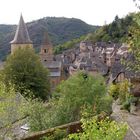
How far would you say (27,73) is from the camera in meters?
44.3

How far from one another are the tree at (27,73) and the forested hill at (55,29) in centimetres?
9559

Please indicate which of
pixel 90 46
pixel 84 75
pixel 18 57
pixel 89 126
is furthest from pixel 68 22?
pixel 89 126

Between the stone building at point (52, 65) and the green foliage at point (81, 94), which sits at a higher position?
the green foliage at point (81, 94)

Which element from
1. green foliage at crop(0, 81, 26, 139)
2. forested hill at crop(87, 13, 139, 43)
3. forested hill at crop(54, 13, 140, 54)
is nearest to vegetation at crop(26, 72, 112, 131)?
green foliage at crop(0, 81, 26, 139)

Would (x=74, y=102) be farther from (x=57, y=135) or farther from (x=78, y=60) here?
(x=78, y=60)

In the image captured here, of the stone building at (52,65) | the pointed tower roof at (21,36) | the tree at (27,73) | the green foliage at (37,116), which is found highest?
the pointed tower roof at (21,36)

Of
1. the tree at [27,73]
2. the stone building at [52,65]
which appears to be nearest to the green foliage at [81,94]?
the tree at [27,73]

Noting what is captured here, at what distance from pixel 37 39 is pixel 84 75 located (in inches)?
4954

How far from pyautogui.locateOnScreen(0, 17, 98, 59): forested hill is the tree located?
95593 millimetres

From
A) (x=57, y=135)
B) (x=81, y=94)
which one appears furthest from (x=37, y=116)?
(x=81, y=94)

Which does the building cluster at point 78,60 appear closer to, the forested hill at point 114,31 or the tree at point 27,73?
the forested hill at point 114,31

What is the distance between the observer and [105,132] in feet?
29.5

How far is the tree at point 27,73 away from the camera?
43.7 meters

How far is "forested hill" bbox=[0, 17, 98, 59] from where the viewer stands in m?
153
